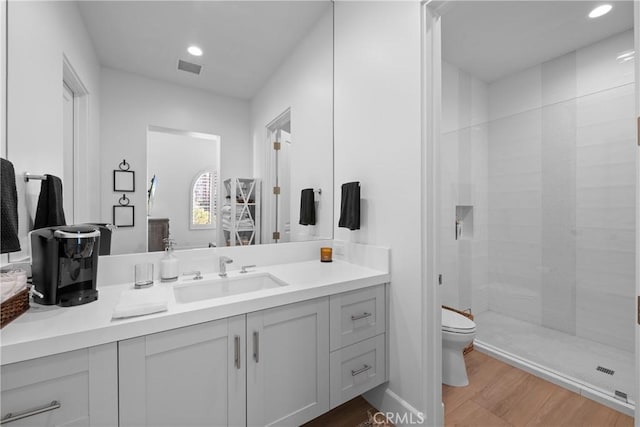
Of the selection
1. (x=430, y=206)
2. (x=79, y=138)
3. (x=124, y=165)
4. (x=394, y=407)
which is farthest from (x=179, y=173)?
(x=394, y=407)

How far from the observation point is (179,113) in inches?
58.8

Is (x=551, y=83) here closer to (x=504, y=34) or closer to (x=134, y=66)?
(x=504, y=34)

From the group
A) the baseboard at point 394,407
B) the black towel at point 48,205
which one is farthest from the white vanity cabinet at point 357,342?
the black towel at point 48,205

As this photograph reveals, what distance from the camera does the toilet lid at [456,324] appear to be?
183cm

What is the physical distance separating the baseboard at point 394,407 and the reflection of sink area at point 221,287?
2.99ft

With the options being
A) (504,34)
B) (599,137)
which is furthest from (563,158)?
(504,34)

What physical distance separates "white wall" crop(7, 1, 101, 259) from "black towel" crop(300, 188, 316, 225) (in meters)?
1.15

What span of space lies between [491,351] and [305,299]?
1.88 m

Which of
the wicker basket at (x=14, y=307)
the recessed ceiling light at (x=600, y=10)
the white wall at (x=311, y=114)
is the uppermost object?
the recessed ceiling light at (x=600, y=10)

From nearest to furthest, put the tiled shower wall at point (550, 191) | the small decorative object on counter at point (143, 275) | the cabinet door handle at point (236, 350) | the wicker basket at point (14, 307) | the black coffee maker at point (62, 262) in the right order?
1. the wicker basket at point (14, 307)
2. the black coffee maker at point (62, 262)
3. the cabinet door handle at point (236, 350)
4. the small decorative object on counter at point (143, 275)
5. the tiled shower wall at point (550, 191)

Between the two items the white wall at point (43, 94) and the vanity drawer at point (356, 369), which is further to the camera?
the vanity drawer at point (356, 369)

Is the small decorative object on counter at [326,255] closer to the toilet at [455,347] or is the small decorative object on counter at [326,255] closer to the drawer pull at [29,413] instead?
the toilet at [455,347]

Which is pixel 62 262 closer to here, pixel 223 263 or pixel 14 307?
pixel 14 307

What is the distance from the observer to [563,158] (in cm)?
256
